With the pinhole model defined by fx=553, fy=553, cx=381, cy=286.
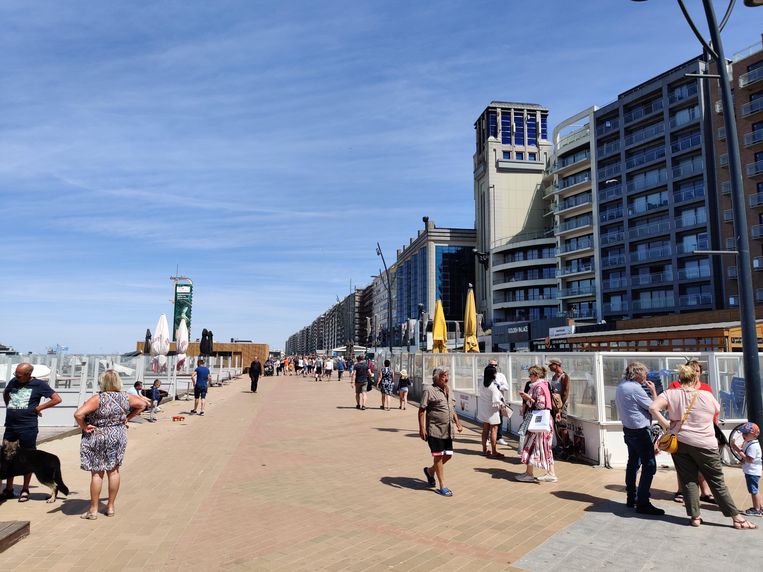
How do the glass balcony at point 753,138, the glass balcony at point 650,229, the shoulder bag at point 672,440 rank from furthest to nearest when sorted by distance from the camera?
the glass balcony at point 650,229 < the glass balcony at point 753,138 < the shoulder bag at point 672,440

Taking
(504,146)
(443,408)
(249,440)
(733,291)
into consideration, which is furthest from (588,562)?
(504,146)

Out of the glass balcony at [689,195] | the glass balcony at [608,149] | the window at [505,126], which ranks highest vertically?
the window at [505,126]

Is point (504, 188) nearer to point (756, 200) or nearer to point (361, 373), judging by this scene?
point (756, 200)

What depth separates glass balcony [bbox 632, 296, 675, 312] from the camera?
47.6m

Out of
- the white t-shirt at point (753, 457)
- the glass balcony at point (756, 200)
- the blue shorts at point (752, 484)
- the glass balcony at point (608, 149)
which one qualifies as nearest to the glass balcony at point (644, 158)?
the glass balcony at point (608, 149)

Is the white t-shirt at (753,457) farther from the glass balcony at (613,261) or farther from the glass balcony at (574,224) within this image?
the glass balcony at (574,224)

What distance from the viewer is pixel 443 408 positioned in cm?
711

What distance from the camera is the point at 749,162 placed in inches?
1645

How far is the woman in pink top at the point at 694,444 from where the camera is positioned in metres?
5.45

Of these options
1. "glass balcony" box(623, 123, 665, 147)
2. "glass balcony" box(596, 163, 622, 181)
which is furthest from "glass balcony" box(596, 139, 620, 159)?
"glass balcony" box(596, 163, 622, 181)

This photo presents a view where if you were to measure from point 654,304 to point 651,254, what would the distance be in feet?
15.1

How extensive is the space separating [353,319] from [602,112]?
405 feet

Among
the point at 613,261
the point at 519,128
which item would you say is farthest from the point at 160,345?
the point at 519,128

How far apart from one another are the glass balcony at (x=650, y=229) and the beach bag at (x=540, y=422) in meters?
47.1
